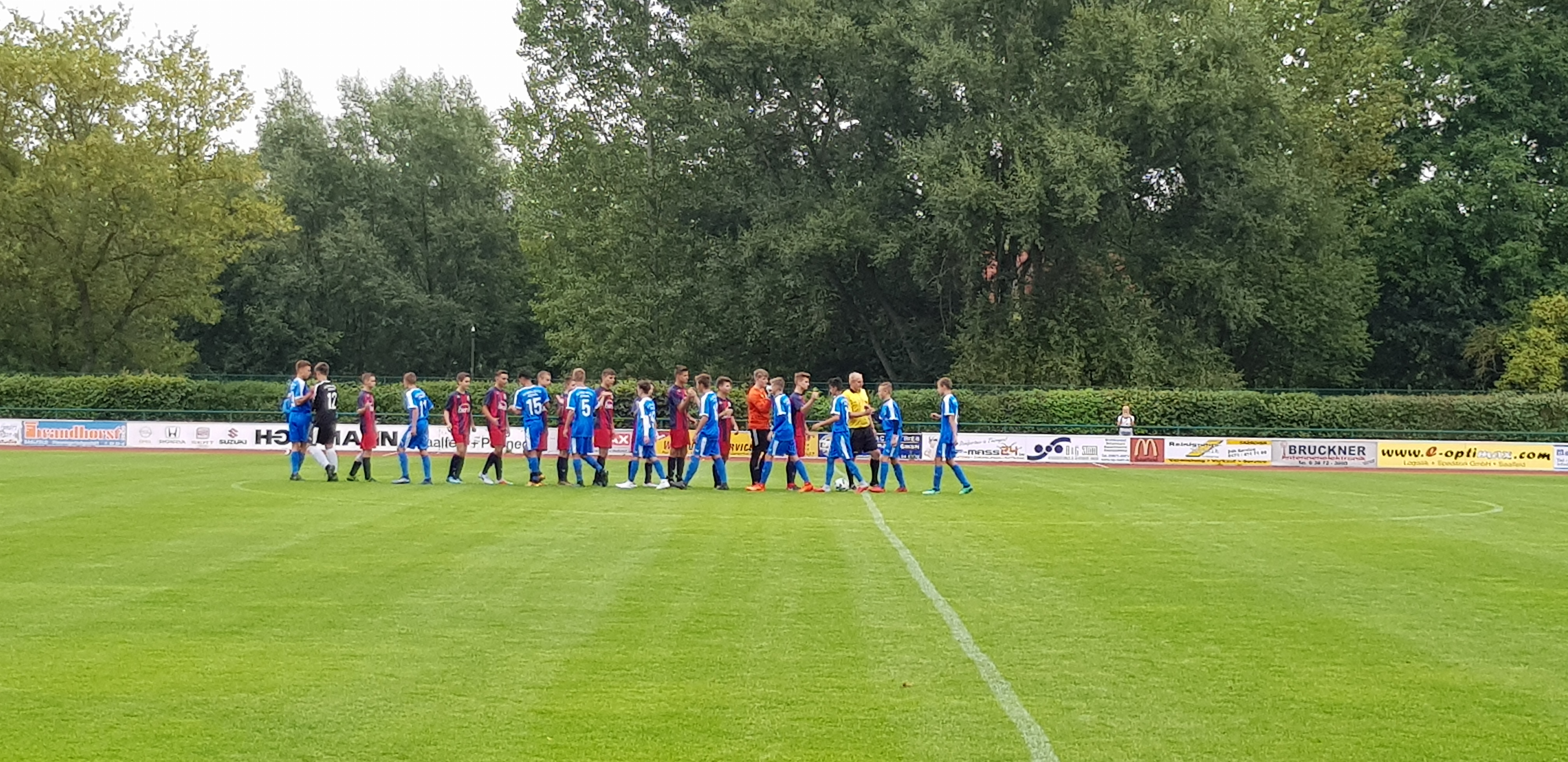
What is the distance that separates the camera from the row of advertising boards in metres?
35.5

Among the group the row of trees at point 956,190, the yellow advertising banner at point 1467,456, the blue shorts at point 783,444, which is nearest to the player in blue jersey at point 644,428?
the blue shorts at point 783,444

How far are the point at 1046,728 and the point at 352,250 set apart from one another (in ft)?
198

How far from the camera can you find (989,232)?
4153cm

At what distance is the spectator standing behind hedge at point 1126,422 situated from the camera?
36562mm

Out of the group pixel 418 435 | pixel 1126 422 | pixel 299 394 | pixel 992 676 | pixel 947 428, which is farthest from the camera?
pixel 1126 422

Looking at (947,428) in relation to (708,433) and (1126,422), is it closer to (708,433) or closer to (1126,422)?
Result: (708,433)

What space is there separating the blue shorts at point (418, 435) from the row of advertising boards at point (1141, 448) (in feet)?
43.2

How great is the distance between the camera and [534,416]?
21.5 m

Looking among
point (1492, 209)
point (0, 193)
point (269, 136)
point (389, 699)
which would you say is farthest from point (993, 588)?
point (269, 136)

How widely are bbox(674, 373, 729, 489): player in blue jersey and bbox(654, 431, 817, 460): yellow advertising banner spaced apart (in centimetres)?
1188

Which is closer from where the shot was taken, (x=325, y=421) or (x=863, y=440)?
(x=325, y=421)

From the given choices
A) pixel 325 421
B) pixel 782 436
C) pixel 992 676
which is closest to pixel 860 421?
pixel 782 436

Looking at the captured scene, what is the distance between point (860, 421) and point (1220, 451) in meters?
17.9

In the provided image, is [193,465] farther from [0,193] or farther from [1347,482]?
[0,193]
